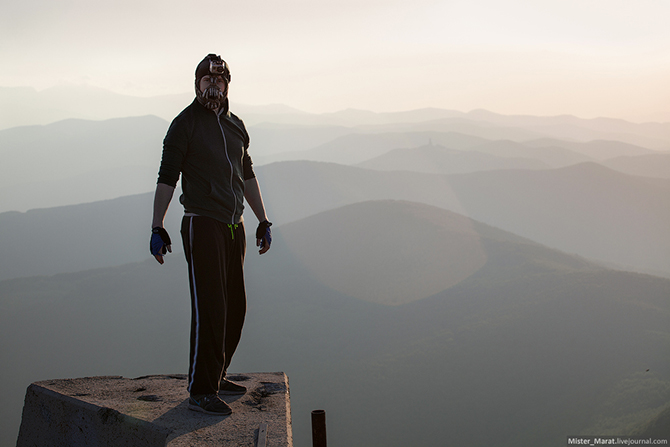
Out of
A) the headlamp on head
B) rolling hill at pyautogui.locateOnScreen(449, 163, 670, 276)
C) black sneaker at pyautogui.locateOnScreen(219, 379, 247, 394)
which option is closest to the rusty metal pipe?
black sneaker at pyautogui.locateOnScreen(219, 379, 247, 394)

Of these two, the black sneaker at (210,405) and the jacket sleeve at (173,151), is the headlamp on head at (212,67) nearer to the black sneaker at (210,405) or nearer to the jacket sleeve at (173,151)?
the jacket sleeve at (173,151)

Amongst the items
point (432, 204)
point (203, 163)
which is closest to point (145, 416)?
point (203, 163)

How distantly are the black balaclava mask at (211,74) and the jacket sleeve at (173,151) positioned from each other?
0.73 feet

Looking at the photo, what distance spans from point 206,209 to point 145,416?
1.35 metres

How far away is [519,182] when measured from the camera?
58.9 metres

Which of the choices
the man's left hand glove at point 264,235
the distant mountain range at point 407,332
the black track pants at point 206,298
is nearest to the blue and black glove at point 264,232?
the man's left hand glove at point 264,235

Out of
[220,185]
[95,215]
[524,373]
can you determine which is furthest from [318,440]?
[95,215]

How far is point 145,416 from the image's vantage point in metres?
2.99

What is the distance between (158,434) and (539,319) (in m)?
18.2

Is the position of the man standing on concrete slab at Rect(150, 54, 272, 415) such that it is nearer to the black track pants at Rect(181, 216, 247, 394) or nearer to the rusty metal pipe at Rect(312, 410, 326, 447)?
the black track pants at Rect(181, 216, 247, 394)

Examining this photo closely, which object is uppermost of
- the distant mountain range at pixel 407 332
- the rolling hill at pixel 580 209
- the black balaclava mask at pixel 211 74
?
the rolling hill at pixel 580 209

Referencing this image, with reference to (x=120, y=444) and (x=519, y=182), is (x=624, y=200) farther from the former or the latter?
(x=120, y=444)

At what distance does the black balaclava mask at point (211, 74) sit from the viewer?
3.14 m

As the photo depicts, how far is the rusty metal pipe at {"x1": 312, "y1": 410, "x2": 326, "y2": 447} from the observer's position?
370 centimetres
